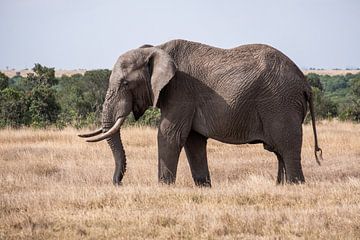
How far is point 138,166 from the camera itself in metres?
15.9

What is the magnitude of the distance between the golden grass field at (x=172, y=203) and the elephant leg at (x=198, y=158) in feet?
1.16

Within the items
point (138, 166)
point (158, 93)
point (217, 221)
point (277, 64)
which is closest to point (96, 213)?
point (217, 221)

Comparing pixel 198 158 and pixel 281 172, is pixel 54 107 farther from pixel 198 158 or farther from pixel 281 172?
pixel 281 172

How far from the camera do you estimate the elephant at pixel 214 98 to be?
12258 millimetres

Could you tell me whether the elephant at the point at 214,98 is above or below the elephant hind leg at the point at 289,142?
above

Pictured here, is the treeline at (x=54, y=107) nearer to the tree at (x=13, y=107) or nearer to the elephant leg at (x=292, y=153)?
the tree at (x=13, y=107)

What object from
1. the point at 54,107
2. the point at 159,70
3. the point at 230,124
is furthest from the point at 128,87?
the point at 54,107

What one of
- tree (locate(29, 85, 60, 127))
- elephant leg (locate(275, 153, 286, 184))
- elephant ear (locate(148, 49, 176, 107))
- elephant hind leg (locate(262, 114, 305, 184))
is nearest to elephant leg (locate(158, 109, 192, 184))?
elephant ear (locate(148, 49, 176, 107))

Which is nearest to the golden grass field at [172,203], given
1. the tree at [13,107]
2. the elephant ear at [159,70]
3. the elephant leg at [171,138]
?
the elephant leg at [171,138]

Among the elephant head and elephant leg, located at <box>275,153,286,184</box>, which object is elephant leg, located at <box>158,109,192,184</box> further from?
elephant leg, located at <box>275,153,286,184</box>

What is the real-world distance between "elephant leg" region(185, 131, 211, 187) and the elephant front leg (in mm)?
761

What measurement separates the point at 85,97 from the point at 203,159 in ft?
82.6

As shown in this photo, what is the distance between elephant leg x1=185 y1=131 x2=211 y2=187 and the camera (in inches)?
516

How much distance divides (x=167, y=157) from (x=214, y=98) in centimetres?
126
